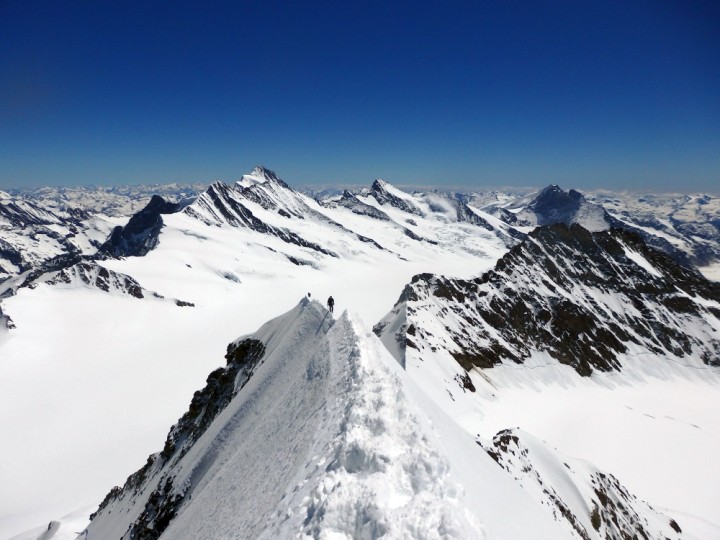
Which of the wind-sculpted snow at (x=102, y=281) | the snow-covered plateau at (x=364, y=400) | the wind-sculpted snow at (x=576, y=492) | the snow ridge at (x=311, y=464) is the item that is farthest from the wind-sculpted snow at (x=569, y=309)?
the wind-sculpted snow at (x=102, y=281)

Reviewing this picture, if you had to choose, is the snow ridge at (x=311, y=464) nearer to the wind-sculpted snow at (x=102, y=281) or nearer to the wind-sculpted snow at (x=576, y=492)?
the wind-sculpted snow at (x=576, y=492)

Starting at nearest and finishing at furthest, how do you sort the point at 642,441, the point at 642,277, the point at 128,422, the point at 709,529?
the point at 709,529 < the point at 128,422 < the point at 642,441 < the point at 642,277

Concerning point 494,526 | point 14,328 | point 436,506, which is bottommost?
point 14,328

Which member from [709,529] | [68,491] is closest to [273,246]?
[68,491]

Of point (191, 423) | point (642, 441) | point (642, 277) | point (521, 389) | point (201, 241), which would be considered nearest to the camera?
point (191, 423)

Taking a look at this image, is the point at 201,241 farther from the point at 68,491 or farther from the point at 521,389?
the point at 521,389

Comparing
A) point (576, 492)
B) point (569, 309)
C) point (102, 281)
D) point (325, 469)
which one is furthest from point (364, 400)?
point (102, 281)

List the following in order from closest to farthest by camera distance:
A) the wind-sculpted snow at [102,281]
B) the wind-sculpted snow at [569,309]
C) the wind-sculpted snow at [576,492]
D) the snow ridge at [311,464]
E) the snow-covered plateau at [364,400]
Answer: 1. the snow ridge at [311,464]
2. the snow-covered plateau at [364,400]
3. the wind-sculpted snow at [576,492]
4. the wind-sculpted snow at [569,309]
5. the wind-sculpted snow at [102,281]
